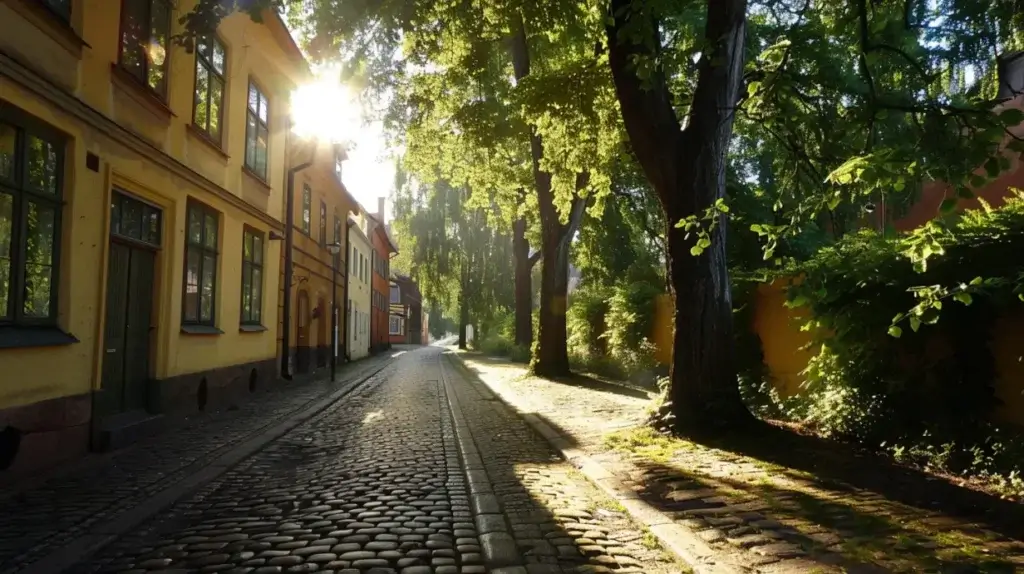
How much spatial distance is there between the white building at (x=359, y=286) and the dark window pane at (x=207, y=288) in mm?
16714

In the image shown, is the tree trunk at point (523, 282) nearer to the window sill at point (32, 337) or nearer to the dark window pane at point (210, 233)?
the dark window pane at point (210, 233)

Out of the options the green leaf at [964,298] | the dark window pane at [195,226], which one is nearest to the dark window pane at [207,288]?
the dark window pane at [195,226]

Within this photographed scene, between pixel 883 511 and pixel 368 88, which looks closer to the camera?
pixel 883 511

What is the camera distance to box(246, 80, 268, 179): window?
45.4ft

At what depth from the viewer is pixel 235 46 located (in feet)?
41.4

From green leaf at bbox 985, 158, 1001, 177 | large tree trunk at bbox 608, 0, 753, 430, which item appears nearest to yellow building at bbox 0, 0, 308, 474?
large tree trunk at bbox 608, 0, 753, 430

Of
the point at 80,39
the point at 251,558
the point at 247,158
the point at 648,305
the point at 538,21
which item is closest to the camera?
the point at 251,558

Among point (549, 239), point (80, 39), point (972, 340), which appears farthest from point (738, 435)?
point (549, 239)

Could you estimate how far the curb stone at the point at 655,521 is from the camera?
4254 mm

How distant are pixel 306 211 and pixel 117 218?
12.3 meters

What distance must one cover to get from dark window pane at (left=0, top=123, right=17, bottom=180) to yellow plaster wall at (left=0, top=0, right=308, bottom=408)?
Result: 0.23 meters

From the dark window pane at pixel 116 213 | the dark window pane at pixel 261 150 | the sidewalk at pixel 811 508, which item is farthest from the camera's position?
the dark window pane at pixel 261 150

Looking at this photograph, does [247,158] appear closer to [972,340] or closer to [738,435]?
[738,435]

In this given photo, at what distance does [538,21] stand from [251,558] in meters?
7.21
